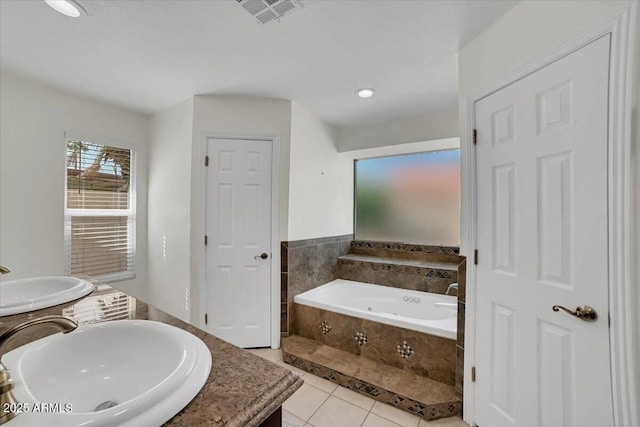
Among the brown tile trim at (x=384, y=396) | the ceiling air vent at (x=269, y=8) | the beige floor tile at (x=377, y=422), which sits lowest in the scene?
the beige floor tile at (x=377, y=422)

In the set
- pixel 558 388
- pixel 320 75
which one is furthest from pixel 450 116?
pixel 558 388

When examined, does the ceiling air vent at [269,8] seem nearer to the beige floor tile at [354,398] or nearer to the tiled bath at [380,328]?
the tiled bath at [380,328]

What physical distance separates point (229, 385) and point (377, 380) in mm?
1619

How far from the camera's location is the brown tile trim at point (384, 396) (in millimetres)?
1712

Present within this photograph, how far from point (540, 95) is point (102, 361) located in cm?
212

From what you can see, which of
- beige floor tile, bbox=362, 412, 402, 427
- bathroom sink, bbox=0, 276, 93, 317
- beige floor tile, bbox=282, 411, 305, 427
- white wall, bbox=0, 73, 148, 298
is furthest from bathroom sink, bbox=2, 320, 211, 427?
white wall, bbox=0, 73, 148, 298

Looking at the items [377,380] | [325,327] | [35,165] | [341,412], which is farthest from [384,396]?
[35,165]

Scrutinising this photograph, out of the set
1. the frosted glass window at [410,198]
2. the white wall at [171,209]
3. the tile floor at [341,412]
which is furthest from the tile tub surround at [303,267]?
the white wall at [171,209]

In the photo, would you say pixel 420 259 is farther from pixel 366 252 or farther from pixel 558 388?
pixel 558 388

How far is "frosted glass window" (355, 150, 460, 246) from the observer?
307 cm

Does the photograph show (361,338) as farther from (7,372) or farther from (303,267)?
(7,372)

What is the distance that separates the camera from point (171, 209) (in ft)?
8.86

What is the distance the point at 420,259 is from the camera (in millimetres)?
3121

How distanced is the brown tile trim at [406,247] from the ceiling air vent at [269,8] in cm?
262
